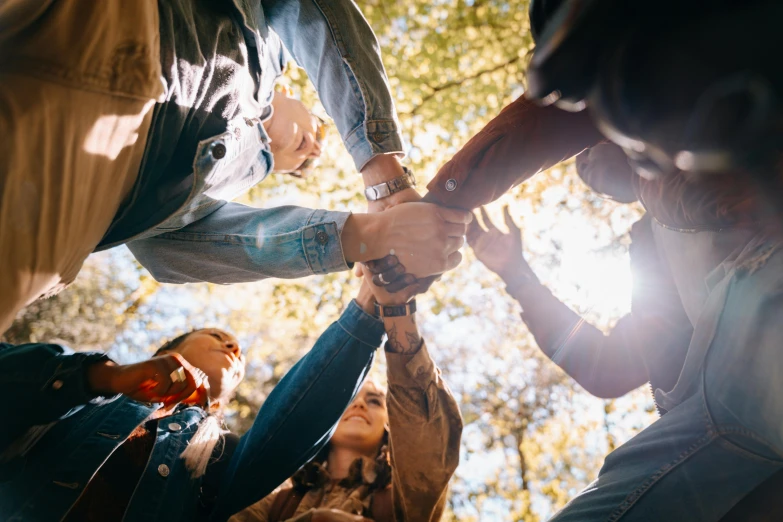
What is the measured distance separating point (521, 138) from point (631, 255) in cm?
68

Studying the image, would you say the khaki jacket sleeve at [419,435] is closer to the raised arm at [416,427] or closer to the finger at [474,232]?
the raised arm at [416,427]

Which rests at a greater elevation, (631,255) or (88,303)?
(88,303)

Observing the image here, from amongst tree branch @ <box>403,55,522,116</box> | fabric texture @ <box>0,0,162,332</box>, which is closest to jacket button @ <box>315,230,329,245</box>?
fabric texture @ <box>0,0,162,332</box>

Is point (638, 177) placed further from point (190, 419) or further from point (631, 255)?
point (190, 419)

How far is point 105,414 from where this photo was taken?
2027mm

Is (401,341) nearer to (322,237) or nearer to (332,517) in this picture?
(322,237)

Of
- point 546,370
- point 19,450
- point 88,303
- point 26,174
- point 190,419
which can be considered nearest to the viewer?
point 26,174

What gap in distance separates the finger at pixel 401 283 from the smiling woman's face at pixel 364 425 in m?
1.09

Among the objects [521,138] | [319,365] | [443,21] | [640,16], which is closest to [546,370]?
[443,21]

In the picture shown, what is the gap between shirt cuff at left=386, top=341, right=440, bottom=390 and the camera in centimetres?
231

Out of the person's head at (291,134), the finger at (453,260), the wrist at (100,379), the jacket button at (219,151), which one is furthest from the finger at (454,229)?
the wrist at (100,379)

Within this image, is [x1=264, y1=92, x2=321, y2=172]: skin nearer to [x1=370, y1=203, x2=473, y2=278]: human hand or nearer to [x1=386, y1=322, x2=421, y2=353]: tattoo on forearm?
[x1=370, y1=203, x2=473, y2=278]: human hand

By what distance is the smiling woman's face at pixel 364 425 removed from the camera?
9.91 ft

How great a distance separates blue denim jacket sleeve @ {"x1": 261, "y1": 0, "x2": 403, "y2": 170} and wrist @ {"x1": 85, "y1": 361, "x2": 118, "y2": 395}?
50.5 inches
